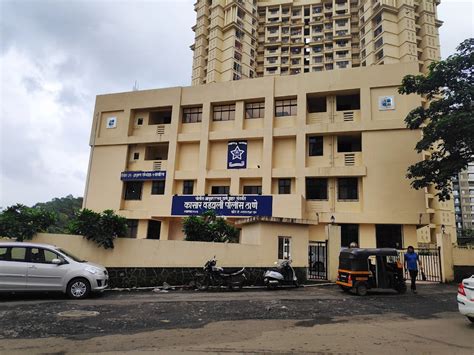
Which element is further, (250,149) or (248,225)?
(250,149)

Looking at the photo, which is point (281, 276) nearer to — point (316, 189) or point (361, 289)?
point (361, 289)

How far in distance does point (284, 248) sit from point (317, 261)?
2.15 meters

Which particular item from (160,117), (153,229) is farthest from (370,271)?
(160,117)

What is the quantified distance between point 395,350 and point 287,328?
195cm

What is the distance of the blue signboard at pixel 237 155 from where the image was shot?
24297mm

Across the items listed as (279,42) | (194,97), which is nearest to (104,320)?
(194,97)

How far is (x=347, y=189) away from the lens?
882 inches

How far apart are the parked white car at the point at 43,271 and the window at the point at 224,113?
58.1ft

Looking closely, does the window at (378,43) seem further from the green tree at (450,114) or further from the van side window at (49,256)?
the van side window at (49,256)

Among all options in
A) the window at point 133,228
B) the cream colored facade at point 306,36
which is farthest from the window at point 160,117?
the cream colored facade at point 306,36

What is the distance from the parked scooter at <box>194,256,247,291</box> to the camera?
465 inches

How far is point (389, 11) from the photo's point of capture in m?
44.6

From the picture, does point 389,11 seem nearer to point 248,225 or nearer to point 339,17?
point 339,17

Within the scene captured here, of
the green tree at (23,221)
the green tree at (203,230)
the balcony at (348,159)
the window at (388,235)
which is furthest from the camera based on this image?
the balcony at (348,159)
